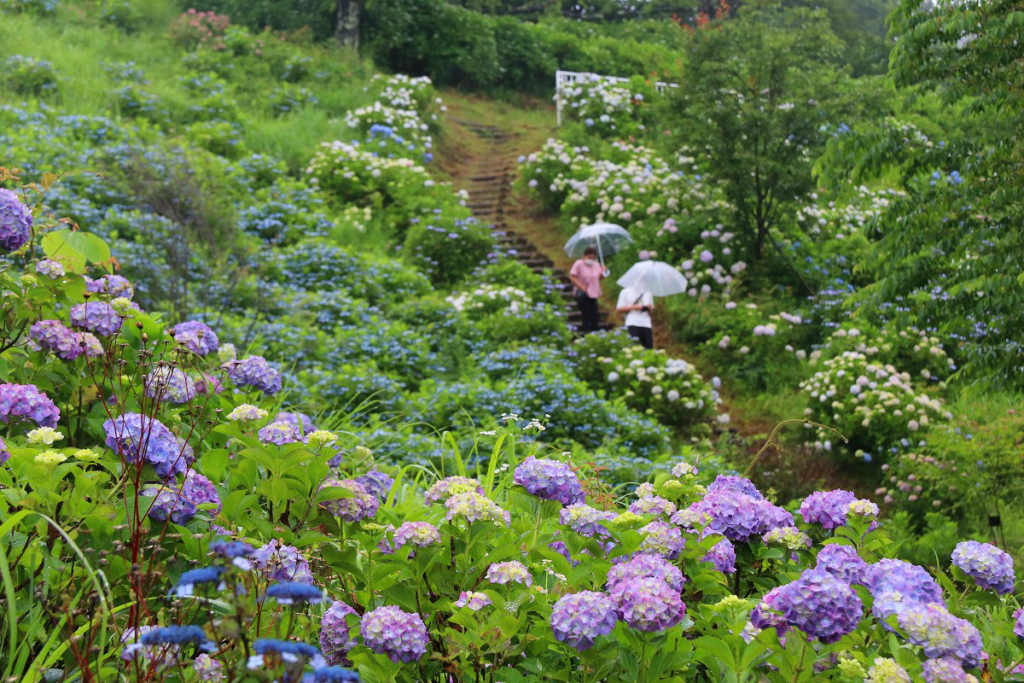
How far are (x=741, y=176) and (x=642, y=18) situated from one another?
18.3m

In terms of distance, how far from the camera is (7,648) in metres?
1.86

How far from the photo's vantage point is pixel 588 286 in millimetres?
9914

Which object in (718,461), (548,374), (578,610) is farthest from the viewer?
(548,374)

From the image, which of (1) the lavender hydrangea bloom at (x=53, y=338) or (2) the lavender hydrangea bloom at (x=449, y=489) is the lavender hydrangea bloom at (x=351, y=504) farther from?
(1) the lavender hydrangea bloom at (x=53, y=338)

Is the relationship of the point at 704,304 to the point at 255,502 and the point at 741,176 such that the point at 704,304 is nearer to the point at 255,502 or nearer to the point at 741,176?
the point at 741,176

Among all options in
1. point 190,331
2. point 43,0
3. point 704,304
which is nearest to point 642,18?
point 43,0

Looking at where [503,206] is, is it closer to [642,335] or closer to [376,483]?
[642,335]

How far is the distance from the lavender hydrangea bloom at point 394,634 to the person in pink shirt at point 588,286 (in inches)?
330

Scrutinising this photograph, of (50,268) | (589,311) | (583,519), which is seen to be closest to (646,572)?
(583,519)

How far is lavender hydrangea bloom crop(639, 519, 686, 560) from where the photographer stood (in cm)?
194

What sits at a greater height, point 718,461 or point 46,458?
point 46,458

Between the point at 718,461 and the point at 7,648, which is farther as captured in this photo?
the point at 718,461

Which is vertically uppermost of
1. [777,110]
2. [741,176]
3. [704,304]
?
[777,110]

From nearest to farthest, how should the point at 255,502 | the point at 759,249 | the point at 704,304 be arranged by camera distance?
the point at 255,502 < the point at 704,304 < the point at 759,249
